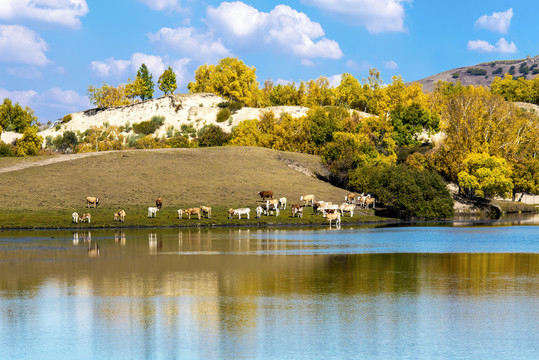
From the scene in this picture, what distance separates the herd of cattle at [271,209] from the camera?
207 feet

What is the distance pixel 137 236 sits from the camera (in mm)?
49344

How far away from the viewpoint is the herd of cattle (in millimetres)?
62956

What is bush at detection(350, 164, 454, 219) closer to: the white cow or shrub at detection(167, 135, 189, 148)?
the white cow

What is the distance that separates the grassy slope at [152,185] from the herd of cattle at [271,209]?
2.71ft

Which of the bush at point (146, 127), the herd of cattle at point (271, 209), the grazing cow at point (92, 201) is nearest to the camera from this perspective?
the herd of cattle at point (271, 209)

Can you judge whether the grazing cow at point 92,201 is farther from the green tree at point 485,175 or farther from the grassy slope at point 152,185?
the green tree at point 485,175

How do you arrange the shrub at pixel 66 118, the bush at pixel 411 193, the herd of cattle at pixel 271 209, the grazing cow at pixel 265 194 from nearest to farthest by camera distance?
1. the herd of cattle at pixel 271 209
2. the bush at pixel 411 193
3. the grazing cow at pixel 265 194
4. the shrub at pixel 66 118

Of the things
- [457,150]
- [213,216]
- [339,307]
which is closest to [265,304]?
[339,307]

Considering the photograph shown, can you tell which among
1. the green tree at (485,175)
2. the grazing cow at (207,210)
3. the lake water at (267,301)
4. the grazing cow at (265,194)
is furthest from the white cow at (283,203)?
the lake water at (267,301)

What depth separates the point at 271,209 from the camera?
72750mm

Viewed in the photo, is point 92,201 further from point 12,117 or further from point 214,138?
point 12,117

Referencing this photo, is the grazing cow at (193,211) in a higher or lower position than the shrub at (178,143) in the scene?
lower

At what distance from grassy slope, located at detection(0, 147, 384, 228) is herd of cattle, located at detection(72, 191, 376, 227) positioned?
2.71 feet

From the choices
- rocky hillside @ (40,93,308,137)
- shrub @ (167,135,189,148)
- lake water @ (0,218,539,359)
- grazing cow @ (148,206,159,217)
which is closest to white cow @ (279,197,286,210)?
grazing cow @ (148,206,159,217)
